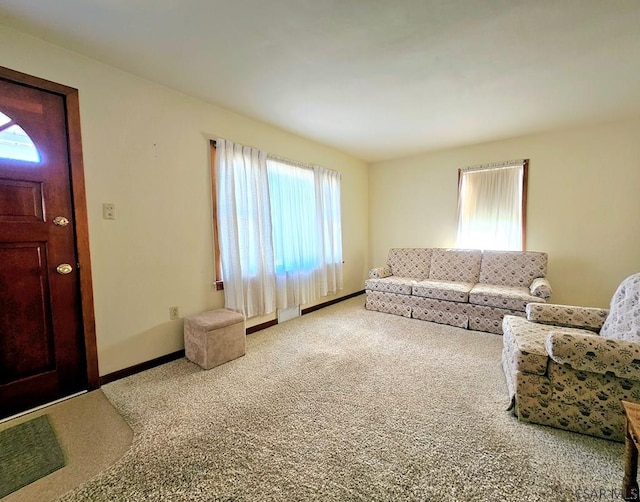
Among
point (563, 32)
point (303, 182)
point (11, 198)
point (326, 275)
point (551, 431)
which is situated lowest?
point (551, 431)

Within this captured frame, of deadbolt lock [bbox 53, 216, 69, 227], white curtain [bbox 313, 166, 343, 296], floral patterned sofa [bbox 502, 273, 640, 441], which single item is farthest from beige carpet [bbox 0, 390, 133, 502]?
white curtain [bbox 313, 166, 343, 296]

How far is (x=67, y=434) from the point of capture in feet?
5.44

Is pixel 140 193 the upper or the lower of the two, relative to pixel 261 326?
upper

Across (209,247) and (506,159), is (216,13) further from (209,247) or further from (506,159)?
(506,159)

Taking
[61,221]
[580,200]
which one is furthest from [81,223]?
[580,200]

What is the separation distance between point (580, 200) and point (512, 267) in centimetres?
120

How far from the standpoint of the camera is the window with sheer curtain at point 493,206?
389cm

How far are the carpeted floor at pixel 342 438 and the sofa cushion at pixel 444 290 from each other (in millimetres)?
922

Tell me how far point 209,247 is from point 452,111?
118 inches

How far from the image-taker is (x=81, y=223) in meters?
2.06

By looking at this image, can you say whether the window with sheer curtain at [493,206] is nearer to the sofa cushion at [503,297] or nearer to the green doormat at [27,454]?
the sofa cushion at [503,297]

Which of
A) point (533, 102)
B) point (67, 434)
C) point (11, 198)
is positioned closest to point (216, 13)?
point (11, 198)

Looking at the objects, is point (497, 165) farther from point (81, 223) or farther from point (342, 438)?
point (81, 223)

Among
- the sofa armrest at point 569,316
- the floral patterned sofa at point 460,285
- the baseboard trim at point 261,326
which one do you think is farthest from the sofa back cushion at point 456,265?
the baseboard trim at point 261,326
